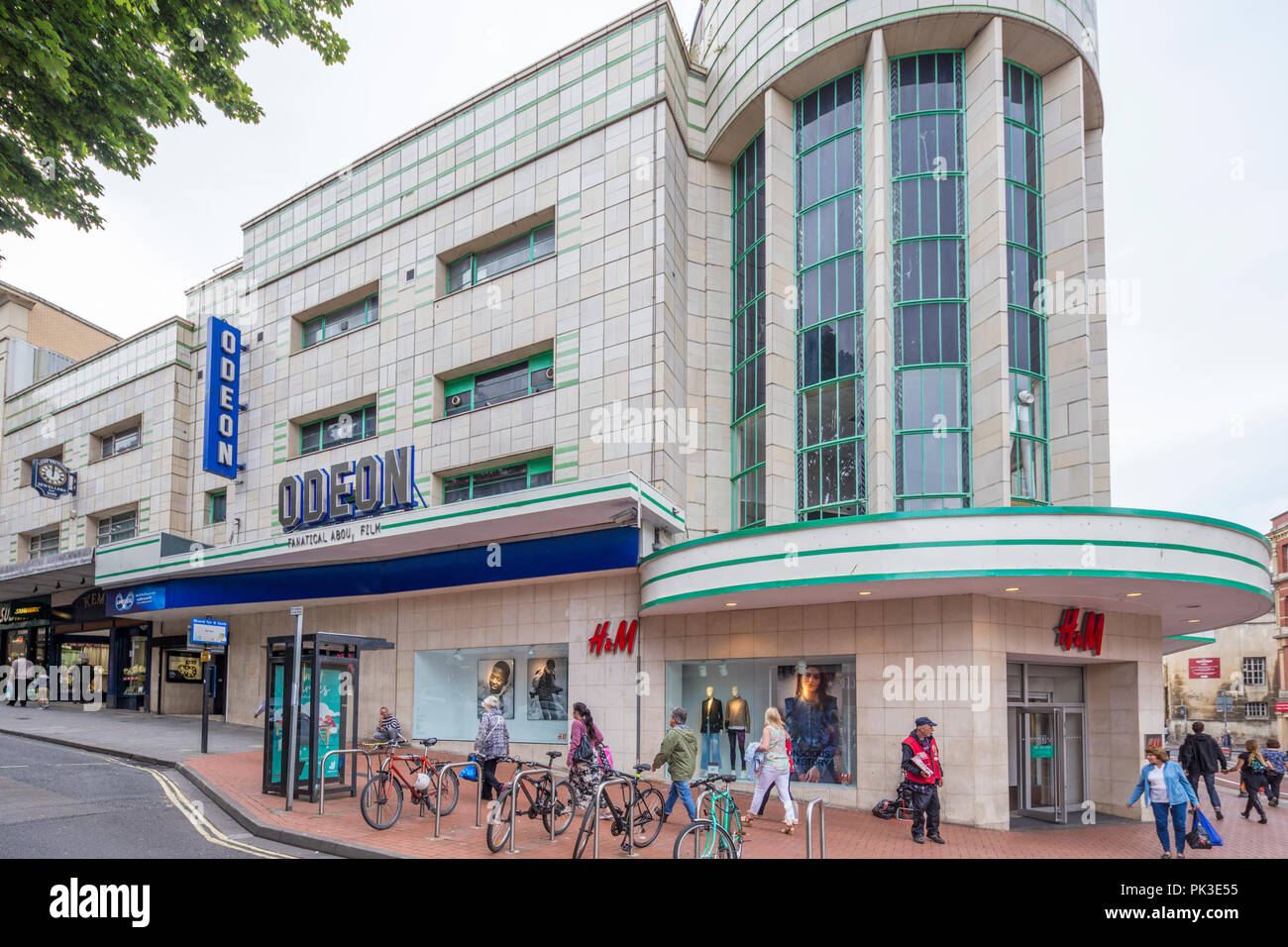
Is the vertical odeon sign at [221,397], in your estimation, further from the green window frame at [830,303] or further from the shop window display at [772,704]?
the green window frame at [830,303]

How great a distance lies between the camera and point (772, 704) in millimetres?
17266

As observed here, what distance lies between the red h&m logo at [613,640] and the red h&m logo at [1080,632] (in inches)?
324

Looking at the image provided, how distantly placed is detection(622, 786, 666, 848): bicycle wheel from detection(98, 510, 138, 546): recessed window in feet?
89.3

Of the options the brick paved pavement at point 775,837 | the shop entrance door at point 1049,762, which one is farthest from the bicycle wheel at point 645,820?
the shop entrance door at point 1049,762

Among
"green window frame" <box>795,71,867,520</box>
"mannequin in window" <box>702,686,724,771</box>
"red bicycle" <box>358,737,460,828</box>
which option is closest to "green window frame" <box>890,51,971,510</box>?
"green window frame" <box>795,71,867,520</box>

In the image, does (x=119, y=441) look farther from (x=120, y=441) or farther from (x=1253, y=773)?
(x=1253, y=773)

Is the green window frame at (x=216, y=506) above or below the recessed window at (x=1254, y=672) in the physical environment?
above

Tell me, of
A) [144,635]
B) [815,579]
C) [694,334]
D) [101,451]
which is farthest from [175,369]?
[815,579]

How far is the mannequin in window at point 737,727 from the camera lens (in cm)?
1772

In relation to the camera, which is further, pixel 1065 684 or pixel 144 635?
pixel 144 635

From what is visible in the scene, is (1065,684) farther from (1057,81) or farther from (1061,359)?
(1057,81)

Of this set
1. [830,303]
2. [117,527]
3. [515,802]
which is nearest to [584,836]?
[515,802]

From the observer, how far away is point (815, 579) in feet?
46.6

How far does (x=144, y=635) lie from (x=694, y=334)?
79.3 feet
